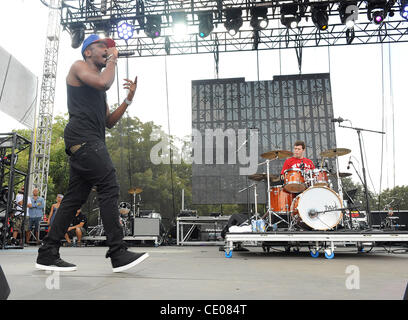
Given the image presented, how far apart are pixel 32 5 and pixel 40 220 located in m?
7.33

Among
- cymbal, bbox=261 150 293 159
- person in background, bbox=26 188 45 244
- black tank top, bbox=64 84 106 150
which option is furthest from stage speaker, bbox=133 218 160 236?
black tank top, bbox=64 84 106 150

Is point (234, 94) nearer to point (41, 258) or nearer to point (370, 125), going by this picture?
point (370, 125)

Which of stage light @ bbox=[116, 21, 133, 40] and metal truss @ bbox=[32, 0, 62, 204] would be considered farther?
metal truss @ bbox=[32, 0, 62, 204]

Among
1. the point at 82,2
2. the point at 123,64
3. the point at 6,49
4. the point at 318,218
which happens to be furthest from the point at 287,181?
the point at 6,49

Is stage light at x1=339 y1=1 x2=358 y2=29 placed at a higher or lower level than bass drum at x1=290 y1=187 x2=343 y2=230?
higher

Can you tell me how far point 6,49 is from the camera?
12.8 metres

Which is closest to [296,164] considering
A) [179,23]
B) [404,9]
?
[179,23]

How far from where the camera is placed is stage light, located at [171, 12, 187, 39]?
32.9ft

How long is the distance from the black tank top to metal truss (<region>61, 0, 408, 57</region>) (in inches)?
320

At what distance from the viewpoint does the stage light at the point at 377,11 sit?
9375 millimetres

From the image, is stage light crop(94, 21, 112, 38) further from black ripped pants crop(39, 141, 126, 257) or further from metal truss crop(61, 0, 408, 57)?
black ripped pants crop(39, 141, 126, 257)

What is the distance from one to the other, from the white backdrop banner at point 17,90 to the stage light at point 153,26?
6.06 m

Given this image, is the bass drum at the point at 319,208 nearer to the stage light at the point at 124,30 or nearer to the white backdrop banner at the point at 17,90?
the stage light at the point at 124,30

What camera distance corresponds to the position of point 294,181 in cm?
512
